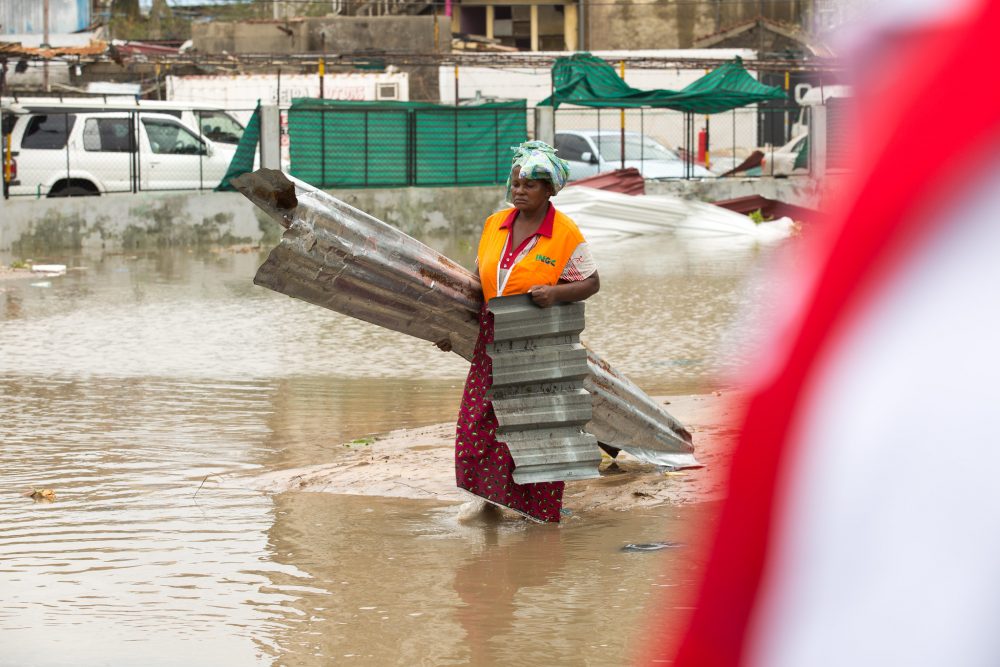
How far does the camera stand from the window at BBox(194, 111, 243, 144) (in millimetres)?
20500

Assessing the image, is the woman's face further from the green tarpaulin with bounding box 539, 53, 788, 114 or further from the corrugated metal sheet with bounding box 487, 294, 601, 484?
the green tarpaulin with bounding box 539, 53, 788, 114

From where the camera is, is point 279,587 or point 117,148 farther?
point 117,148

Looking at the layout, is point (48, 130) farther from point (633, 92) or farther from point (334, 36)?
point (334, 36)

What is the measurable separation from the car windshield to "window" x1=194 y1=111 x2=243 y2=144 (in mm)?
5645

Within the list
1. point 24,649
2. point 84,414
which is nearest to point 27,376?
point 84,414

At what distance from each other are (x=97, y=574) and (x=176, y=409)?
313cm

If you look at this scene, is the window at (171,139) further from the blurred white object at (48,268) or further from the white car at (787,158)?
the white car at (787,158)

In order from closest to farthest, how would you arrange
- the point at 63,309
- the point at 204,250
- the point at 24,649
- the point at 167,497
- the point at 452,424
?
the point at 24,649 < the point at 167,497 < the point at 452,424 < the point at 63,309 < the point at 204,250

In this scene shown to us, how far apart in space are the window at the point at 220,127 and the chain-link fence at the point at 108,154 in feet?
1.08

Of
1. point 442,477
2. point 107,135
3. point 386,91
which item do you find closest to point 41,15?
point 386,91

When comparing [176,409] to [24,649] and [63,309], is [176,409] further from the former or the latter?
[63,309]

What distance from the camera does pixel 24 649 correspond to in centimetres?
417

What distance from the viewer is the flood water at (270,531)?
168 inches

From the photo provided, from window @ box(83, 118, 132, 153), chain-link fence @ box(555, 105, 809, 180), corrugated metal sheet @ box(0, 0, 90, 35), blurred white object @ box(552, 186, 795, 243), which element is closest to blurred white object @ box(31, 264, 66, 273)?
window @ box(83, 118, 132, 153)
